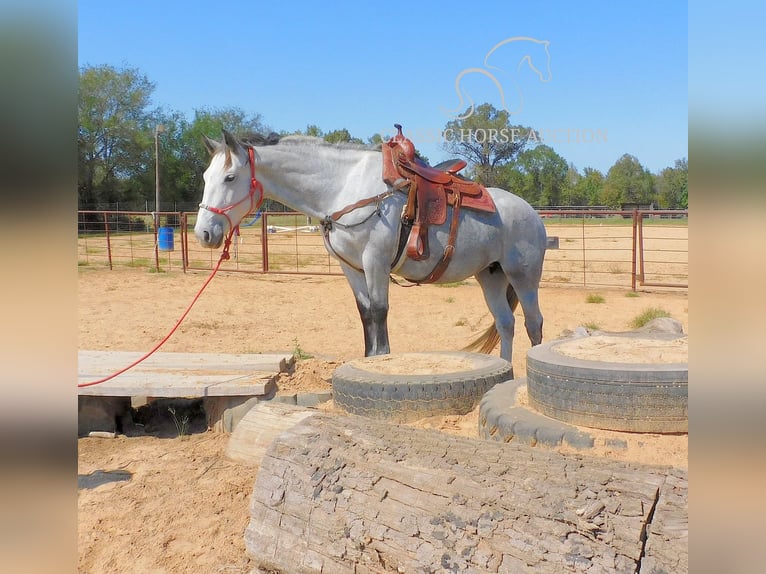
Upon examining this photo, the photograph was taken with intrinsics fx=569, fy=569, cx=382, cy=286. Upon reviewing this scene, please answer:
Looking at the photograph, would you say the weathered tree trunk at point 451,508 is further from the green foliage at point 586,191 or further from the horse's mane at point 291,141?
the green foliage at point 586,191

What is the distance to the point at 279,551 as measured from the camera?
196 centimetres

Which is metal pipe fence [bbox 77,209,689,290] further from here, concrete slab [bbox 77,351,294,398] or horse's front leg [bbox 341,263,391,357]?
concrete slab [bbox 77,351,294,398]

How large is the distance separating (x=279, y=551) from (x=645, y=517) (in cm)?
118

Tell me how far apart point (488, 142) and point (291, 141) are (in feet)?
113

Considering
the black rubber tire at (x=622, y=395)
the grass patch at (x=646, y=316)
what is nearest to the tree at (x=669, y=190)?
the grass patch at (x=646, y=316)

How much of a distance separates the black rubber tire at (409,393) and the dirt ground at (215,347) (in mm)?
90

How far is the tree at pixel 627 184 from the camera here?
164ft

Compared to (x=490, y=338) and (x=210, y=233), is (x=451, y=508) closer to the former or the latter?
(x=210, y=233)

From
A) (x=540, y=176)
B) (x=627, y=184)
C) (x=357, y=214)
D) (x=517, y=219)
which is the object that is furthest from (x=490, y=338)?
(x=627, y=184)

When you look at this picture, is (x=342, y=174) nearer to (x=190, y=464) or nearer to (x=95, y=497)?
(x=190, y=464)

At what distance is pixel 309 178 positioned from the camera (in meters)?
3.97

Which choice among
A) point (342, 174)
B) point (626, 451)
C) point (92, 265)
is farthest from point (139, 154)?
point (626, 451)

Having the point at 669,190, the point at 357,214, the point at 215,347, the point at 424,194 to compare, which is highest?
the point at 669,190

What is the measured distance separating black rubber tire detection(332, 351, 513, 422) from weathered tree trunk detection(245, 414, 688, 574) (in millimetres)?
737
